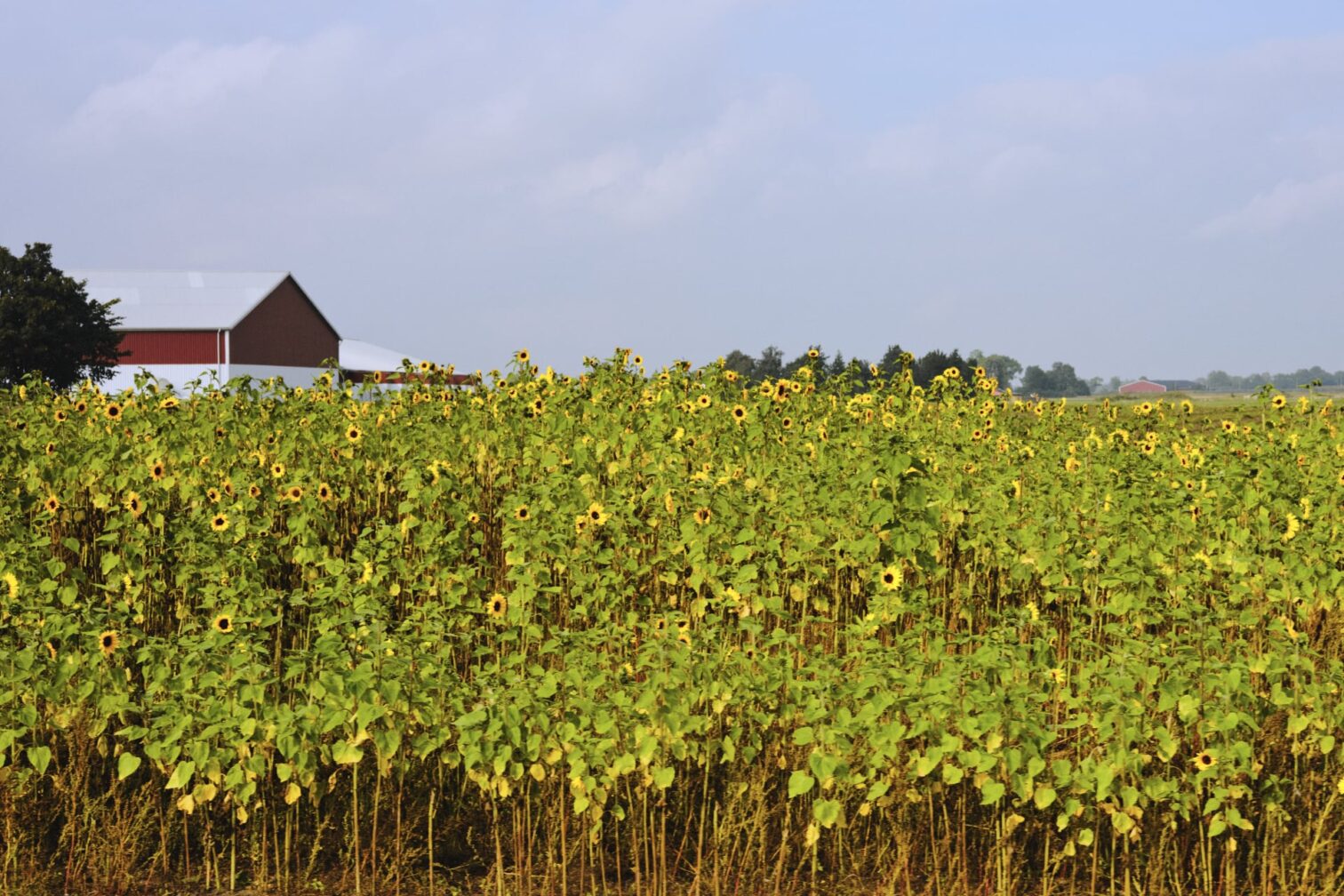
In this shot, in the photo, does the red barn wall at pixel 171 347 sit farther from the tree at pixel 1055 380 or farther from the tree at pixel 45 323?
the tree at pixel 1055 380

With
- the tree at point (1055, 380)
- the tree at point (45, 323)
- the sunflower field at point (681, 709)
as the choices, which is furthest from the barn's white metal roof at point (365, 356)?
the tree at point (1055, 380)

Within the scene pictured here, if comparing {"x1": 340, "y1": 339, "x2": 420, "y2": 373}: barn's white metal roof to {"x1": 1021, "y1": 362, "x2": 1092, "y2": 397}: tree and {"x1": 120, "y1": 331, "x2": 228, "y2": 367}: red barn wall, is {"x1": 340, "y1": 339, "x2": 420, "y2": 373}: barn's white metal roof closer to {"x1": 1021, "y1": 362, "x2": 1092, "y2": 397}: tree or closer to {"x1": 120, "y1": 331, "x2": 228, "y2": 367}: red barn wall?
{"x1": 120, "y1": 331, "x2": 228, "y2": 367}: red barn wall

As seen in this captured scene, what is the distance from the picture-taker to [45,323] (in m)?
40.1

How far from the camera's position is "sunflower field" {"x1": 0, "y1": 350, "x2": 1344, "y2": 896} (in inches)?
149

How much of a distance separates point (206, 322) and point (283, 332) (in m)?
4.33

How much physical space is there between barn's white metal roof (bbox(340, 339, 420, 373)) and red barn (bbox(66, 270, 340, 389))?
4.86 m

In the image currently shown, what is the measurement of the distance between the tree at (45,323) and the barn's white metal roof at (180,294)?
15.7 ft

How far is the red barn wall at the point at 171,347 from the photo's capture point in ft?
158

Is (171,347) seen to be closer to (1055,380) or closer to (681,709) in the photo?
(681,709)

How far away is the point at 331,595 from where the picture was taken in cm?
445

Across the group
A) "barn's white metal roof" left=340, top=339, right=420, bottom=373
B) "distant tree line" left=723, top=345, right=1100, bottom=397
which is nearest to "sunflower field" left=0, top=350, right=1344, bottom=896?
"distant tree line" left=723, top=345, right=1100, bottom=397

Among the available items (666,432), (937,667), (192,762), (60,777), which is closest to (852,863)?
(937,667)

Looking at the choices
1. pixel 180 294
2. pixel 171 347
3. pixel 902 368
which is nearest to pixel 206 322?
pixel 171 347

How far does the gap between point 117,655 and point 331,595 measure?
91 cm
